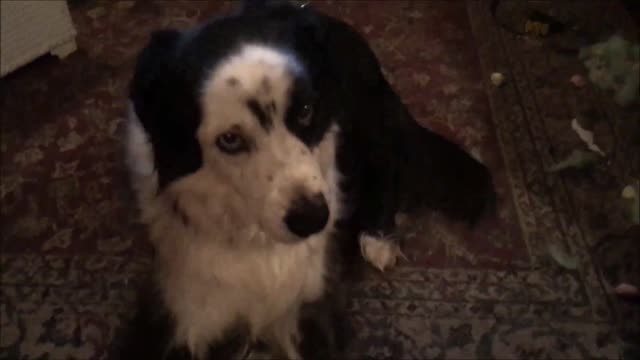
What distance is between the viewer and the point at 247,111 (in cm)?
98

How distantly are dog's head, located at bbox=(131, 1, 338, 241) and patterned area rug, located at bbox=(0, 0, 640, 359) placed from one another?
43 centimetres

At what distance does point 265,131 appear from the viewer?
988 mm

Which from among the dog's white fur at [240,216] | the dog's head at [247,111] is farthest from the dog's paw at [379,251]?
the dog's head at [247,111]

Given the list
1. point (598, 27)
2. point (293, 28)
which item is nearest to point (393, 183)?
point (293, 28)

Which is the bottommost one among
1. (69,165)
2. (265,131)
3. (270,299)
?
(69,165)

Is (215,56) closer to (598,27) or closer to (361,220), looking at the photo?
(361,220)

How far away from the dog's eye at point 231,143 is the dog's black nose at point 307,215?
0.34 feet

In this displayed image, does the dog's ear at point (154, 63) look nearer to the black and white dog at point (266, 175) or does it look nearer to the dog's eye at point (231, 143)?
the black and white dog at point (266, 175)

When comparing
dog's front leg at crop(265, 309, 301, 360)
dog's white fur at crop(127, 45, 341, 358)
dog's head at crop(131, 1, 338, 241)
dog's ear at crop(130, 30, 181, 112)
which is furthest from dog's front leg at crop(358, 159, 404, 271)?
dog's ear at crop(130, 30, 181, 112)

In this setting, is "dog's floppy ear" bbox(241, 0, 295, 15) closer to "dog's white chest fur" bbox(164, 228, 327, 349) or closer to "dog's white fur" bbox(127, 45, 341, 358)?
"dog's white fur" bbox(127, 45, 341, 358)

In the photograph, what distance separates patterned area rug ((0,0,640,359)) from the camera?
4.44 feet

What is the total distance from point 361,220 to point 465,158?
0.81 ft

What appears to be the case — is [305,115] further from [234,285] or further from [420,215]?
[420,215]

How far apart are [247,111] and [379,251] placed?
1.90ft
